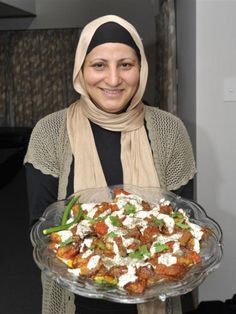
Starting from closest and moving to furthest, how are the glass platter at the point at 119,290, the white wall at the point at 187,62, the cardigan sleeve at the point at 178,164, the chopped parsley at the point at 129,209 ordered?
1. the glass platter at the point at 119,290
2. the chopped parsley at the point at 129,209
3. the cardigan sleeve at the point at 178,164
4. the white wall at the point at 187,62

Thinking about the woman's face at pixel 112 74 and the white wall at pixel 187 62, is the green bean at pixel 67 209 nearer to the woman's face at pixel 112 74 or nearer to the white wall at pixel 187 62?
the woman's face at pixel 112 74

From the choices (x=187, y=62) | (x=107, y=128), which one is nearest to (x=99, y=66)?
(x=107, y=128)

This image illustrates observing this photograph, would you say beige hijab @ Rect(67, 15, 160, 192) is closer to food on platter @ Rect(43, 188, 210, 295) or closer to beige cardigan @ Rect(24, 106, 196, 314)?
beige cardigan @ Rect(24, 106, 196, 314)

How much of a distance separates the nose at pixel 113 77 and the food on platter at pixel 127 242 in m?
0.31

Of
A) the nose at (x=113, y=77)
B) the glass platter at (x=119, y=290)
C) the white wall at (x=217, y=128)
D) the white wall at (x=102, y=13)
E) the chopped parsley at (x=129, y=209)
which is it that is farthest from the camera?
the white wall at (x=102, y=13)

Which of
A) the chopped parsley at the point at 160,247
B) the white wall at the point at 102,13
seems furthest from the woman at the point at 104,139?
the white wall at the point at 102,13

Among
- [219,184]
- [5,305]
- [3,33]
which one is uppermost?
[3,33]

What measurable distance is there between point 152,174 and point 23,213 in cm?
312

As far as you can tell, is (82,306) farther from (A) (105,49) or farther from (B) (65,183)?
(A) (105,49)

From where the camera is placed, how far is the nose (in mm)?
1040

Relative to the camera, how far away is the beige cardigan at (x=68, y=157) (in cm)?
110

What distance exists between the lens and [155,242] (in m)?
0.85

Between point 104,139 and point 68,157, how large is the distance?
13cm

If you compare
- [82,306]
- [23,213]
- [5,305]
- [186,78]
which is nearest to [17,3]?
[23,213]
